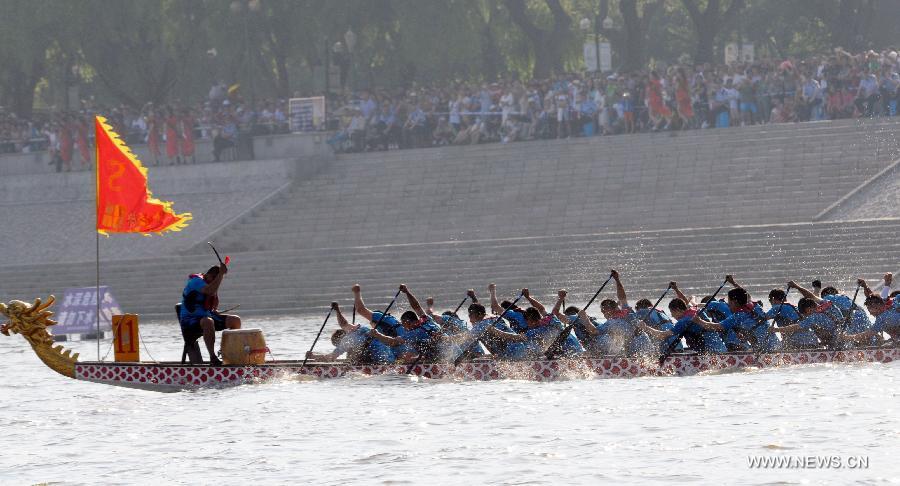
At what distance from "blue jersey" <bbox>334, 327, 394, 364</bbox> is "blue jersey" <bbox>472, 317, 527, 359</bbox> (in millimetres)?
1014

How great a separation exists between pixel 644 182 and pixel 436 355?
18099mm

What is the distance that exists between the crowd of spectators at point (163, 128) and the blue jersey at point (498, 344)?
78.6 ft

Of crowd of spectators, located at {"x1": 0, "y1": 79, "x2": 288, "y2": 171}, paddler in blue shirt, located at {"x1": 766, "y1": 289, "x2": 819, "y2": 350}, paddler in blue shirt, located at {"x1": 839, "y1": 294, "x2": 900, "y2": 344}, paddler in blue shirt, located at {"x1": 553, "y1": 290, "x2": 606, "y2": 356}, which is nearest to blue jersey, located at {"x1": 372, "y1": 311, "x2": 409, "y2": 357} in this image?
paddler in blue shirt, located at {"x1": 553, "y1": 290, "x2": 606, "y2": 356}

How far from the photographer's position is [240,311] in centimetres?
3719

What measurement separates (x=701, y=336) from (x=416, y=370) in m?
3.58

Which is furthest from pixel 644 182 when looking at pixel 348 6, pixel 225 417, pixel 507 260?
pixel 225 417

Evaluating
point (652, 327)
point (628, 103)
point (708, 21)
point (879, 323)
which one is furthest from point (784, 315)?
point (708, 21)

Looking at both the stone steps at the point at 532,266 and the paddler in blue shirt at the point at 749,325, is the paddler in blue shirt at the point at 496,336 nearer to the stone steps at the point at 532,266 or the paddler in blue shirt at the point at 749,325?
the paddler in blue shirt at the point at 749,325

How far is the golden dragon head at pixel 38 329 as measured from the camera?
21.9 m

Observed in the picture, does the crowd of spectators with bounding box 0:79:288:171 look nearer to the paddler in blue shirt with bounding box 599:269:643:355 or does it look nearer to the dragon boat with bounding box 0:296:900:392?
the dragon boat with bounding box 0:296:900:392

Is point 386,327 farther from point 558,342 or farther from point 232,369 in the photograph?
point 558,342

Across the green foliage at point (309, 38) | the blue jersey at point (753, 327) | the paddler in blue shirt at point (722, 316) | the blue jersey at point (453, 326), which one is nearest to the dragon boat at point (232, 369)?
the blue jersey at point (453, 326)

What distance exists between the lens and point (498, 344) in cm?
2208

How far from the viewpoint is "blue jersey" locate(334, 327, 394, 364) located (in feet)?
73.0
